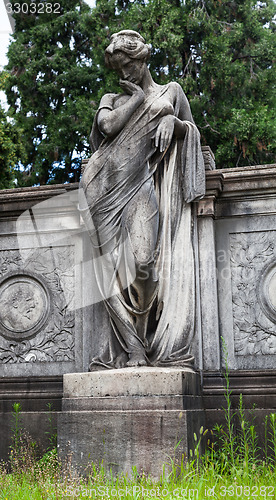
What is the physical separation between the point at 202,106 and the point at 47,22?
7.03 m

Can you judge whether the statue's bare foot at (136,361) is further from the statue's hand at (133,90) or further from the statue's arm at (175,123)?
the statue's hand at (133,90)

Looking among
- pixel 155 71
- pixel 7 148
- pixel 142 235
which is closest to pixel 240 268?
pixel 142 235

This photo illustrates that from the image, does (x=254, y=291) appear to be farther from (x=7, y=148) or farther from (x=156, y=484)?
(x=7, y=148)

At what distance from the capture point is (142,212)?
222 inches

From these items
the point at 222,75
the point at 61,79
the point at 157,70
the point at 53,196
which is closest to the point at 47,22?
the point at 61,79

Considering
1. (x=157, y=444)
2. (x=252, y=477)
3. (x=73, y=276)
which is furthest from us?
(x=73, y=276)

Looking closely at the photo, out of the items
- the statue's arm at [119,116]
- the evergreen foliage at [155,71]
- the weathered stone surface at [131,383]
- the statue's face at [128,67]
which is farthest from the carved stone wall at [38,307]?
the evergreen foliage at [155,71]

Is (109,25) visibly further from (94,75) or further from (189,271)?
(189,271)

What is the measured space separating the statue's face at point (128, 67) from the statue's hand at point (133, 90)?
0.27ft

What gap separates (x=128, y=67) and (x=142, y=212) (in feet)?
5.04

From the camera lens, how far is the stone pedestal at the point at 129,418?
4711 millimetres

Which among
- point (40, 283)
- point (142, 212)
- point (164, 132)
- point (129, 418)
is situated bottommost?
point (129, 418)

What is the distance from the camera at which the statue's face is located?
6.02m

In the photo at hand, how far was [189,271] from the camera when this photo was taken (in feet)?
18.7
